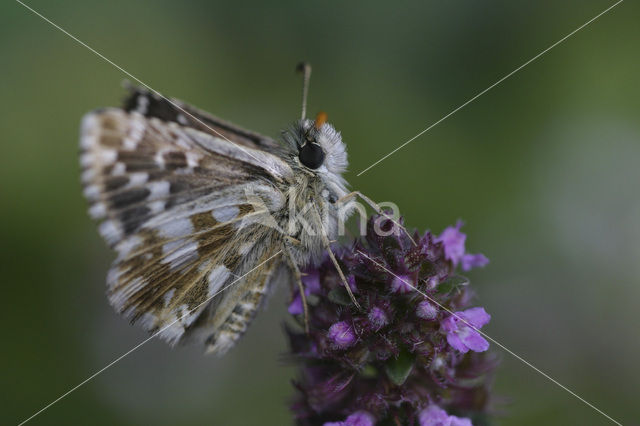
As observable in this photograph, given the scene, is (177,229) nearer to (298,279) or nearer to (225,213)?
(225,213)

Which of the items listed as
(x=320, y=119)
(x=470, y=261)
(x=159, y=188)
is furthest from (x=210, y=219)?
(x=470, y=261)

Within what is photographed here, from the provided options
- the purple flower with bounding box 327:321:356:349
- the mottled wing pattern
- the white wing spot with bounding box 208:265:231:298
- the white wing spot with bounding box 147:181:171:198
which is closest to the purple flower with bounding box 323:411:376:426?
the purple flower with bounding box 327:321:356:349

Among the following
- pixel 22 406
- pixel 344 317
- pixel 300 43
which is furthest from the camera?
pixel 300 43

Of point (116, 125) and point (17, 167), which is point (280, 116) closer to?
point (17, 167)

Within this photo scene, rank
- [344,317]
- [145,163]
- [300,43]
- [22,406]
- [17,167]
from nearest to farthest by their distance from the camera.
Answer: [344,317], [145,163], [22,406], [17,167], [300,43]

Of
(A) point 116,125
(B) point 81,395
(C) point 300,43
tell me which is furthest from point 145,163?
(C) point 300,43

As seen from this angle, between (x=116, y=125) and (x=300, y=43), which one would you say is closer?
A: (x=116, y=125)

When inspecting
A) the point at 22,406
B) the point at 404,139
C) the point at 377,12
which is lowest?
the point at 22,406
